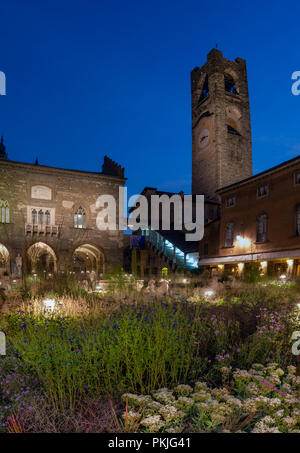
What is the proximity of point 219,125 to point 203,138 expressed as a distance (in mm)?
2907

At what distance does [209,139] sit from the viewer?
1436 inches

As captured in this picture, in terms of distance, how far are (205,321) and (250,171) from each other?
113 feet

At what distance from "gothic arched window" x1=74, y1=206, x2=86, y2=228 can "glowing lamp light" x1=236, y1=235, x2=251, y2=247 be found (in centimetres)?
1297

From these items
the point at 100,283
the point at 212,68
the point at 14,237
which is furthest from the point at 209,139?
the point at 100,283

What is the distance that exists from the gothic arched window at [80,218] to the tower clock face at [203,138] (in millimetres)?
17766

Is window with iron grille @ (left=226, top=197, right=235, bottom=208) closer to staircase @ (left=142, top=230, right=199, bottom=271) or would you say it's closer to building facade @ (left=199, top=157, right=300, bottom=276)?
building facade @ (left=199, top=157, right=300, bottom=276)

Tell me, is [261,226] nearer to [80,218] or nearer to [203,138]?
[80,218]

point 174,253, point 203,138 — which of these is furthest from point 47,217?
point 203,138

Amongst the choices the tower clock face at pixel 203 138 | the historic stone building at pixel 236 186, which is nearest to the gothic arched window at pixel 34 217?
the historic stone building at pixel 236 186

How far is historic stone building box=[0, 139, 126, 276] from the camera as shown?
2491 cm

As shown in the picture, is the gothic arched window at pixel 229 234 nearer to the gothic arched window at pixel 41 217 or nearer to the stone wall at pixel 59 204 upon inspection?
the stone wall at pixel 59 204

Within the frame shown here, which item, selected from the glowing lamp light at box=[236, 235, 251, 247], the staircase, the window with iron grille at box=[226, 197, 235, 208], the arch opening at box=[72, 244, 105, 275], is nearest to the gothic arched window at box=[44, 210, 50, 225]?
the arch opening at box=[72, 244, 105, 275]

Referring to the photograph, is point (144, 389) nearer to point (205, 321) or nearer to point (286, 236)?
point (205, 321)
